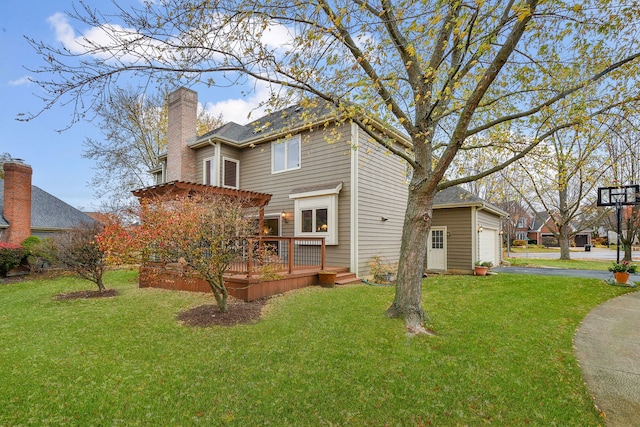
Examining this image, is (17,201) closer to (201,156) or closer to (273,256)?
(201,156)

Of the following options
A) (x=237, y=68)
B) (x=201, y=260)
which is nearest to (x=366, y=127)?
(x=237, y=68)

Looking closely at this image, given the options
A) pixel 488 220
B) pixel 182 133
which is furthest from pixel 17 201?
pixel 488 220

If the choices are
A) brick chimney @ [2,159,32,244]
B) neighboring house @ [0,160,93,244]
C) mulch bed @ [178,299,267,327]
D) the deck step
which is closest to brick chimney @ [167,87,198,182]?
neighboring house @ [0,160,93,244]

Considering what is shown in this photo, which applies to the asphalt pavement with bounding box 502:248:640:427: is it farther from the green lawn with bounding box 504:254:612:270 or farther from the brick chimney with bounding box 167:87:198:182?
the brick chimney with bounding box 167:87:198:182

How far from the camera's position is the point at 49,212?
1708 cm

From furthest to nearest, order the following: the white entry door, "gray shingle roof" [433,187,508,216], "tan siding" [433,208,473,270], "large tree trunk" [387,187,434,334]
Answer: the white entry door
"tan siding" [433,208,473,270]
"gray shingle roof" [433,187,508,216]
"large tree trunk" [387,187,434,334]

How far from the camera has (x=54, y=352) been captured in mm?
4160

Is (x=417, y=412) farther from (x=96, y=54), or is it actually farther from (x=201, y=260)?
(x=96, y=54)

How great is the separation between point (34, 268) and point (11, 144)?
721cm

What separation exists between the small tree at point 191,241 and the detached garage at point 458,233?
10266 millimetres

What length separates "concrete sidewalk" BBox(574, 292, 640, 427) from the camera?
3.09 m

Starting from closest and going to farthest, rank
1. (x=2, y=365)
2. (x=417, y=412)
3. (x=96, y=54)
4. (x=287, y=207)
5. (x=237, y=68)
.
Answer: (x=417, y=412) < (x=2, y=365) < (x=96, y=54) < (x=237, y=68) < (x=287, y=207)

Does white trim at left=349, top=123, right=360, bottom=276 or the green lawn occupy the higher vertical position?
white trim at left=349, top=123, right=360, bottom=276

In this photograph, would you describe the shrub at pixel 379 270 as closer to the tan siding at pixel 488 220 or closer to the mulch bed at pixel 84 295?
the tan siding at pixel 488 220
